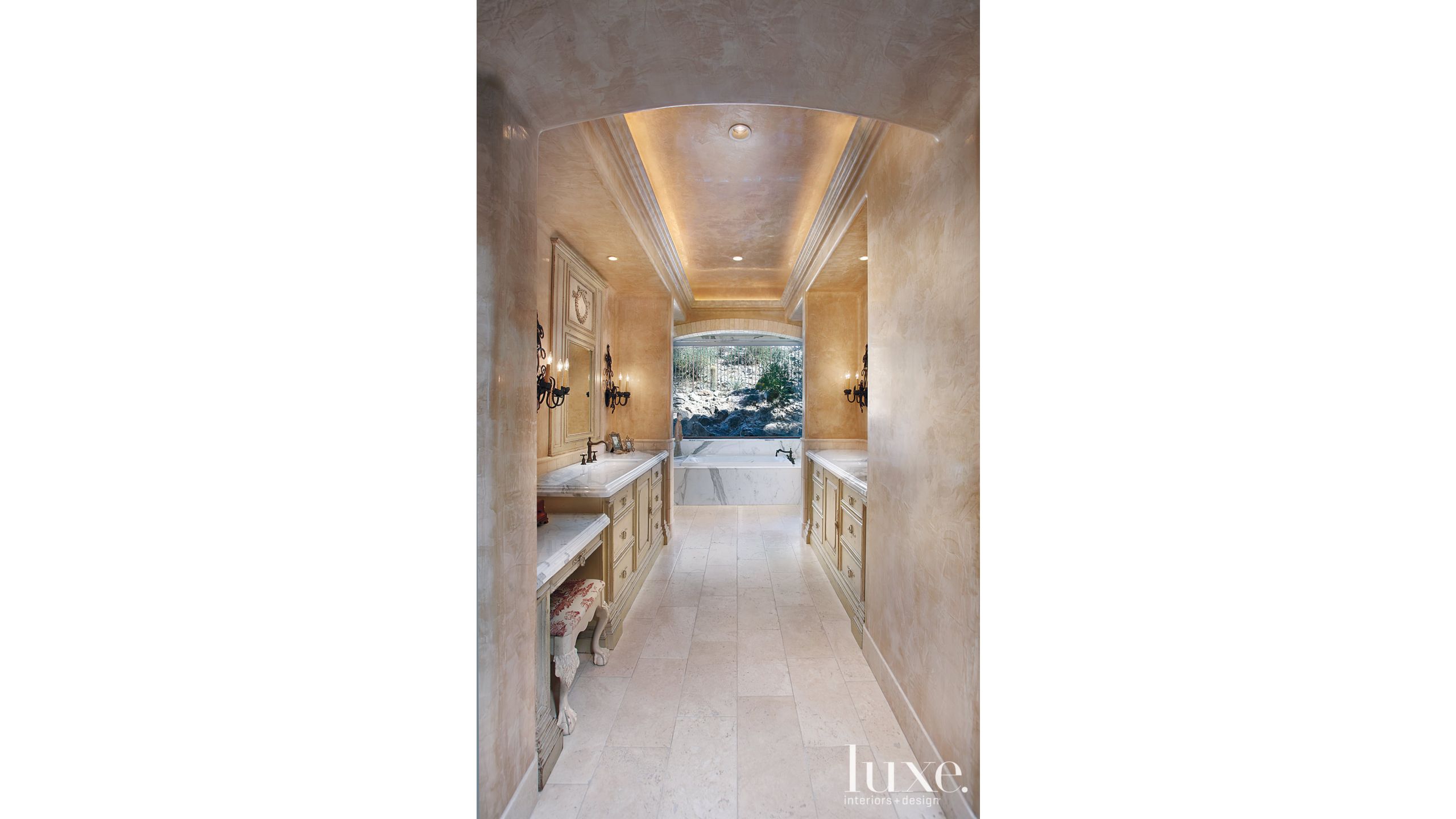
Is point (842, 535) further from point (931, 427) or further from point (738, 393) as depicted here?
point (738, 393)

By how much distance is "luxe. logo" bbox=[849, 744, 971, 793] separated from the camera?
4.14ft

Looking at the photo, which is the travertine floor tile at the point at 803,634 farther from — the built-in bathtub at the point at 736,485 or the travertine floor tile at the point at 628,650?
the built-in bathtub at the point at 736,485

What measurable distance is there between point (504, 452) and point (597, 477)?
172cm

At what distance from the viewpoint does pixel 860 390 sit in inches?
174

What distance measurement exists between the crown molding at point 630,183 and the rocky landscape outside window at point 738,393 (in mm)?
3636

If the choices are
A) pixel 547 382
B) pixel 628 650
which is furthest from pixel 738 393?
pixel 628 650

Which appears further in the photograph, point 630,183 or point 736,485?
point 736,485

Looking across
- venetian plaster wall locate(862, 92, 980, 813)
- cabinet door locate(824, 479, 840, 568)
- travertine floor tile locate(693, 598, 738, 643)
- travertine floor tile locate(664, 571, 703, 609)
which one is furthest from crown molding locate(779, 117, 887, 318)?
travertine floor tile locate(664, 571, 703, 609)

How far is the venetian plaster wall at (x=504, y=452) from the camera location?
1.01 metres

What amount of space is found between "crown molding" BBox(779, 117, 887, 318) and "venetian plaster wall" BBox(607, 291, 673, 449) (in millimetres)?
1398
